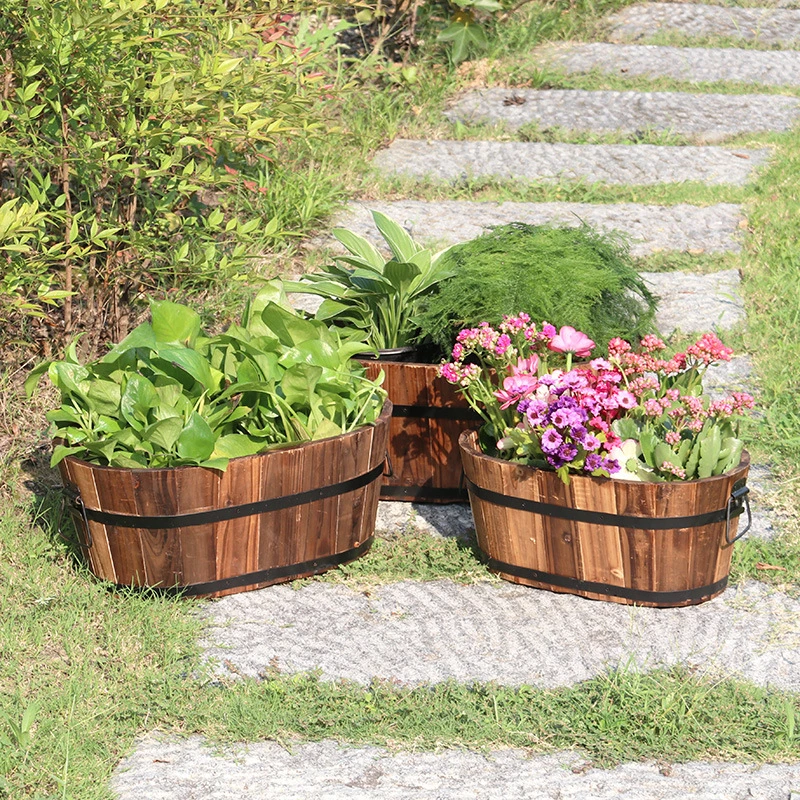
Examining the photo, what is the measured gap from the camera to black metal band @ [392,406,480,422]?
4.12 metres

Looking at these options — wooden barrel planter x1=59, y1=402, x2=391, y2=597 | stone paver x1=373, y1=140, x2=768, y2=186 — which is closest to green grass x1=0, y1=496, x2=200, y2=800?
wooden barrel planter x1=59, y1=402, x2=391, y2=597

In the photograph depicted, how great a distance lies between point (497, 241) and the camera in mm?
4363

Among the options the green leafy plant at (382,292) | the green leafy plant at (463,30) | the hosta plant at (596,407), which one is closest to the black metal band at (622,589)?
the hosta plant at (596,407)

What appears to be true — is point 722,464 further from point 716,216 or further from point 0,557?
point 716,216

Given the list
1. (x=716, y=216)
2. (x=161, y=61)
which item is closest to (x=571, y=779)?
(x=161, y=61)

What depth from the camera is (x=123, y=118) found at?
4430 mm

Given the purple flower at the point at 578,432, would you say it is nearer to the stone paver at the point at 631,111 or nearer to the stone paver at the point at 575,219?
the stone paver at the point at 575,219

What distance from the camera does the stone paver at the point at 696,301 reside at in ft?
17.7

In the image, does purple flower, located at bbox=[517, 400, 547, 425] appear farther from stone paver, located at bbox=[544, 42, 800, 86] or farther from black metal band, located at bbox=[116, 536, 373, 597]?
stone paver, located at bbox=[544, 42, 800, 86]

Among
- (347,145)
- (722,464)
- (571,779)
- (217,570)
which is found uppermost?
(347,145)

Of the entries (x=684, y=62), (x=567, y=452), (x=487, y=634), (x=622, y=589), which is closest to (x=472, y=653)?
(x=487, y=634)

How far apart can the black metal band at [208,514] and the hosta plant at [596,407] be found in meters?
0.58

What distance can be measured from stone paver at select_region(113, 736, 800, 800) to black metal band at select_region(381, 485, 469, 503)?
4.91 feet

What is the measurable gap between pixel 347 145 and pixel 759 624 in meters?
4.72
